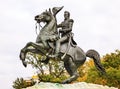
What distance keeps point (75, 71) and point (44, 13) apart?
2.71m

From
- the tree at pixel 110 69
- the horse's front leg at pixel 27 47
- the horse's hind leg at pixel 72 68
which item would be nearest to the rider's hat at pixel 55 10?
the horse's front leg at pixel 27 47

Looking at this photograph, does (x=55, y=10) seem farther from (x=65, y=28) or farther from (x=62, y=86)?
(x=62, y=86)

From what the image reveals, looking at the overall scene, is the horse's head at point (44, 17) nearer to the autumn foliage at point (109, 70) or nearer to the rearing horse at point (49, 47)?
the rearing horse at point (49, 47)

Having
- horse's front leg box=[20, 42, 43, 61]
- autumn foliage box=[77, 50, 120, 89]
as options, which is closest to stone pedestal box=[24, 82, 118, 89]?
horse's front leg box=[20, 42, 43, 61]

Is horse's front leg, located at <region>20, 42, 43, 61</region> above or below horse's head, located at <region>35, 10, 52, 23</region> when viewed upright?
below

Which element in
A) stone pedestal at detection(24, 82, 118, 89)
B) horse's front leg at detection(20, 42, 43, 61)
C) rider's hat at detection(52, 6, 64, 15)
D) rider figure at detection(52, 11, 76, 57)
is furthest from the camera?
rider's hat at detection(52, 6, 64, 15)

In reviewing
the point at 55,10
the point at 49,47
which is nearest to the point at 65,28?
the point at 55,10

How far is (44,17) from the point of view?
23547mm

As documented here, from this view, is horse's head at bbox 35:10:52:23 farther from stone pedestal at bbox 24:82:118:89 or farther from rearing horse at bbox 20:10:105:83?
stone pedestal at bbox 24:82:118:89

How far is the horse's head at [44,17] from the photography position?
77.0ft

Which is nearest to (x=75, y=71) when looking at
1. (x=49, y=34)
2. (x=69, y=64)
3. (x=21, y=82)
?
(x=69, y=64)

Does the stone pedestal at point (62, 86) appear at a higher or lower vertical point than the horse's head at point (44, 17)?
lower

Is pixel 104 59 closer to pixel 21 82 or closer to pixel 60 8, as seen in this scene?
pixel 21 82

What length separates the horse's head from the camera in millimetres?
A: 23469
